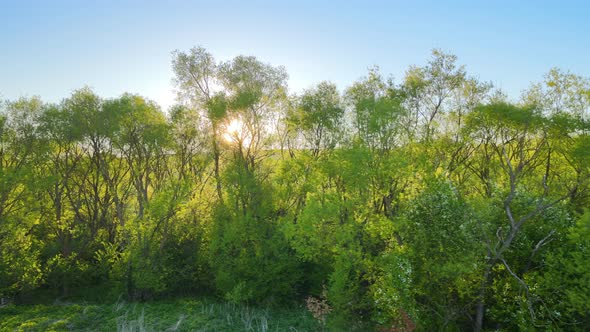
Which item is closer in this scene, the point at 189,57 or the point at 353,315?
the point at 353,315

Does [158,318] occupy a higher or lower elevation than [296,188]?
lower

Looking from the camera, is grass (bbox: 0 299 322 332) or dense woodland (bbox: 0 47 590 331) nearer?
dense woodland (bbox: 0 47 590 331)

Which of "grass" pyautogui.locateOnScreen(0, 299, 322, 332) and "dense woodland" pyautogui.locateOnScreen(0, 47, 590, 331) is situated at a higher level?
"dense woodland" pyautogui.locateOnScreen(0, 47, 590, 331)

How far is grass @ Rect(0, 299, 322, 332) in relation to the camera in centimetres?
2530

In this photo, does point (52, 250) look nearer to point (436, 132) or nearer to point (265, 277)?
point (265, 277)

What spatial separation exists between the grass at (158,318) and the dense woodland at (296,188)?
175 cm

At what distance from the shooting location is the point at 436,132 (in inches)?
1407

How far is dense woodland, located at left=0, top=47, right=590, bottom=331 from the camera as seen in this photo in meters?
20.9

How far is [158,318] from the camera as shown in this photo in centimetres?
2781

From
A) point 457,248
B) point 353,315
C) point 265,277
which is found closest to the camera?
point 457,248

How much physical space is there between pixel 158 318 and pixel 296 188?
49.5ft

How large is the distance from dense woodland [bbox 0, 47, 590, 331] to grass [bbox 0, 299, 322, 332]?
69.0 inches

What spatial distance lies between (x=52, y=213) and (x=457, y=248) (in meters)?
37.4

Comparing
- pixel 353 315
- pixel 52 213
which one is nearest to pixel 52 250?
pixel 52 213
